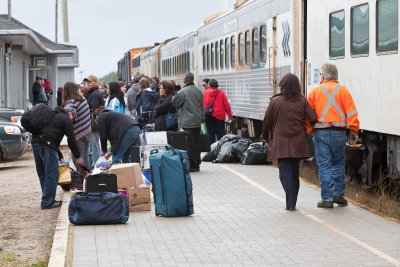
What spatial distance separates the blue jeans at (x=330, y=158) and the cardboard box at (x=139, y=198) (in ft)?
7.23

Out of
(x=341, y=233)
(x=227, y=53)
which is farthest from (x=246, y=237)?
(x=227, y=53)


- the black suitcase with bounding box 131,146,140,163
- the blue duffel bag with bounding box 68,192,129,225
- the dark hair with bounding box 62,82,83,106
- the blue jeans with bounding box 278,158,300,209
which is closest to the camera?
the blue duffel bag with bounding box 68,192,129,225

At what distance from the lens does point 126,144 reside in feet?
53.3

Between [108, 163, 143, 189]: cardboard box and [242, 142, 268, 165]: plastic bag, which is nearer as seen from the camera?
[108, 163, 143, 189]: cardboard box

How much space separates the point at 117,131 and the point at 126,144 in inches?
10.1

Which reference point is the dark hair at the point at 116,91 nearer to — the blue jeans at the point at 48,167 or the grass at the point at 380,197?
the grass at the point at 380,197

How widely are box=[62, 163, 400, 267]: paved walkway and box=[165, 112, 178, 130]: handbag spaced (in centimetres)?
537

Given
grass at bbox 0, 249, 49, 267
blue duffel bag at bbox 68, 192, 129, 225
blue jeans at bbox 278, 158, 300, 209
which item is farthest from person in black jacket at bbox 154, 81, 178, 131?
grass at bbox 0, 249, 49, 267

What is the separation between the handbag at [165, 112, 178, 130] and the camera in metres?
20.9

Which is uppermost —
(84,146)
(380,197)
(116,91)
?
(116,91)

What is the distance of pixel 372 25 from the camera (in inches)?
581

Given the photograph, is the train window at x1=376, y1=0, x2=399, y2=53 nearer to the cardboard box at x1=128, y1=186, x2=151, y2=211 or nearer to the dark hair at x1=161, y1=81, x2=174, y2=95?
the cardboard box at x1=128, y1=186, x2=151, y2=211

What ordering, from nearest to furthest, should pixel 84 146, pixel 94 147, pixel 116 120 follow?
pixel 116 120 < pixel 84 146 < pixel 94 147

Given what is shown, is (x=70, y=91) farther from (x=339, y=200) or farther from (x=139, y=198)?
(x=339, y=200)
